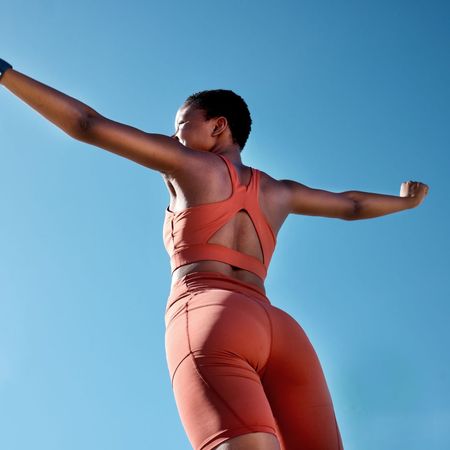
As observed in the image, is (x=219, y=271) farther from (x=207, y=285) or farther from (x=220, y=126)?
(x=220, y=126)

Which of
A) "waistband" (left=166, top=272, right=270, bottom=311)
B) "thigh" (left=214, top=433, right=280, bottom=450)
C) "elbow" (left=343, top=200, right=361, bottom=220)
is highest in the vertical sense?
"elbow" (left=343, top=200, right=361, bottom=220)

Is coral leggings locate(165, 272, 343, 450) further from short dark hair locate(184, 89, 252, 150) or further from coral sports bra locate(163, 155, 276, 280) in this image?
short dark hair locate(184, 89, 252, 150)

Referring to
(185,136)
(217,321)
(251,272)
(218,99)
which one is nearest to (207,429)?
(217,321)

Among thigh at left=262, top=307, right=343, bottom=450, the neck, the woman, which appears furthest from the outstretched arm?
thigh at left=262, top=307, right=343, bottom=450

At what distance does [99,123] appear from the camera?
3275 mm

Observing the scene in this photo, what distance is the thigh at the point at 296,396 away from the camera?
3.23 m

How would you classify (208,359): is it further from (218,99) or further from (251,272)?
(218,99)

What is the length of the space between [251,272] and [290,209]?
63cm


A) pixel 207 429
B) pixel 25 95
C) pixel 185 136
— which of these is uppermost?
pixel 185 136

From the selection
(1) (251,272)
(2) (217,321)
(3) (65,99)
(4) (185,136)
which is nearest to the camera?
(2) (217,321)

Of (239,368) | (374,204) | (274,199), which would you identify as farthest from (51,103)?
(374,204)

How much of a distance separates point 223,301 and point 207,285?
8.2 inches

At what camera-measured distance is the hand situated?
4637 millimetres

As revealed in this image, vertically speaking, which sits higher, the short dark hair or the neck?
the short dark hair
